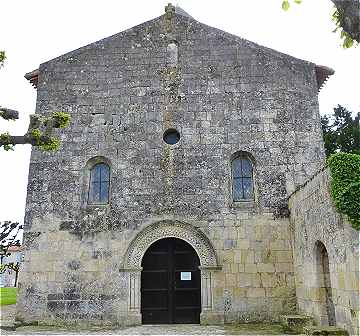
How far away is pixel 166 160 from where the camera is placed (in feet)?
39.7


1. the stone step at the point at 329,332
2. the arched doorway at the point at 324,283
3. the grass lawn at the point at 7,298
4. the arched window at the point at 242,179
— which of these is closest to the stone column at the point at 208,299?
the arched window at the point at 242,179

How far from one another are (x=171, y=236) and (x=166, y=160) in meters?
2.21

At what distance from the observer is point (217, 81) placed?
12.8 metres

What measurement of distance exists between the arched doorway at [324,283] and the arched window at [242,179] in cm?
279

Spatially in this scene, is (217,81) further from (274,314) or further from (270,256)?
(274,314)

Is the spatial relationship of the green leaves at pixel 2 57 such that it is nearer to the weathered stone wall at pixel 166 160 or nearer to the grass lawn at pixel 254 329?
the weathered stone wall at pixel 166 160

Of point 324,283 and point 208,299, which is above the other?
point 324,283

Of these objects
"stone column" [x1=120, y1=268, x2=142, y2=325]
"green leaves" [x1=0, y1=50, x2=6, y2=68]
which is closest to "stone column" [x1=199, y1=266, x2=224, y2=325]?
"stone column" [x1=120, y1=268, x2=142, y2=325]

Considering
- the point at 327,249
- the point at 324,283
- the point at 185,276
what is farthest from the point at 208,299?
the point at 327,249

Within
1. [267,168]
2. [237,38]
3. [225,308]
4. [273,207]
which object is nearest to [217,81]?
[237,38]

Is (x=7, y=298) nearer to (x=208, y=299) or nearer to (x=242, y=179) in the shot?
(x=208, y=299)

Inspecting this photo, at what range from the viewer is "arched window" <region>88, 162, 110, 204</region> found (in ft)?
39.7

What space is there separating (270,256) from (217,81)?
17.9ft

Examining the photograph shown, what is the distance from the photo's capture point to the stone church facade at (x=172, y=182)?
36.1 ft
